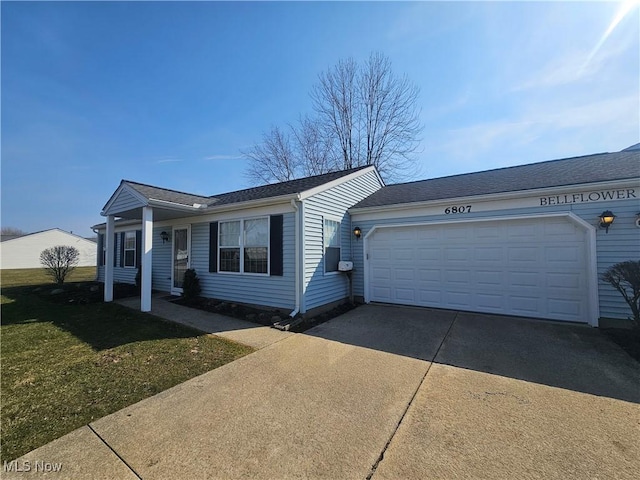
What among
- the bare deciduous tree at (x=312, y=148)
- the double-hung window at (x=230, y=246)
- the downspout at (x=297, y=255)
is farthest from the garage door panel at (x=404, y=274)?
the bare deciduous tree at (x=312, y=148)

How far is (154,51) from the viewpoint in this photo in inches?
313

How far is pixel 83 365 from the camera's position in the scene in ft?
13.1

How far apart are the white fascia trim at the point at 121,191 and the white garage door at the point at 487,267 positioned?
6593 mm

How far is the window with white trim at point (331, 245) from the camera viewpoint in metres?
7.66

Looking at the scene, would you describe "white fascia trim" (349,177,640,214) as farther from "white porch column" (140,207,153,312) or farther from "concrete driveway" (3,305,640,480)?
"white porch column" (140,207,153,312)

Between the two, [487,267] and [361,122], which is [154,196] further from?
[361,122]

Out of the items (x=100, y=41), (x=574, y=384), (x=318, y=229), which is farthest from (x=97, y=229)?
(x=574, y=384)

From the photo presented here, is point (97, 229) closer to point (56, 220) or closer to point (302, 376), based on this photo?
point (302, 376)

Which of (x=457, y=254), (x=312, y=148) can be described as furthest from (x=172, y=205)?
(x=312, y=148)

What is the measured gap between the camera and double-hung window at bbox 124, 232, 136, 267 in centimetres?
1160

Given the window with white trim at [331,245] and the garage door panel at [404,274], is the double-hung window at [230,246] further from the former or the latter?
the garage door panel at [404,274]

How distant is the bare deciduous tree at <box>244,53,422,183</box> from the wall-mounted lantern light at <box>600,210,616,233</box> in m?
12.4

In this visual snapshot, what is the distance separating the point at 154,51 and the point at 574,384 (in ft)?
39.2

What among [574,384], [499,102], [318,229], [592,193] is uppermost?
[499,102]
